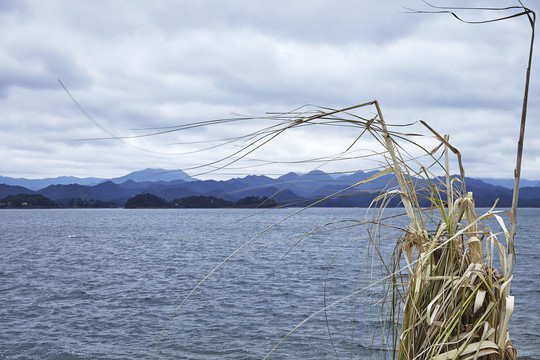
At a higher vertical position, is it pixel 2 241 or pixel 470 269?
pixel 470 269

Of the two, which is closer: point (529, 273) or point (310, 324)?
point (310, 324)

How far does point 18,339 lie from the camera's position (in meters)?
18.6

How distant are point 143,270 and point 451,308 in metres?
43.0

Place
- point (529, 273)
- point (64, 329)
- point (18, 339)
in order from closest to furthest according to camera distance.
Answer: point (18, 339)
point (64, 329)
point (529, 273)

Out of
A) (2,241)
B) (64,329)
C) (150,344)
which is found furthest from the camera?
(2,241)

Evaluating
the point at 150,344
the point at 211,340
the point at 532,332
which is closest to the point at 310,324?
the point at 211,340

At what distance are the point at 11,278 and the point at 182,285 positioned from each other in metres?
16.2

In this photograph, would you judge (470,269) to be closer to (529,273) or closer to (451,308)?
(451,308)

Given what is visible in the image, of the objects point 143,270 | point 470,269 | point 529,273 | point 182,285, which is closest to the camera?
point 470,269

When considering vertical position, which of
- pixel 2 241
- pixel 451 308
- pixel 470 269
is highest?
pixel 470 269

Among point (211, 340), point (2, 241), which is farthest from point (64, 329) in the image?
point (2, 241)

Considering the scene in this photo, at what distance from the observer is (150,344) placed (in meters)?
17.1

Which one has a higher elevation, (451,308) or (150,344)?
(451,308)

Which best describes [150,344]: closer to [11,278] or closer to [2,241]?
[11,278]
